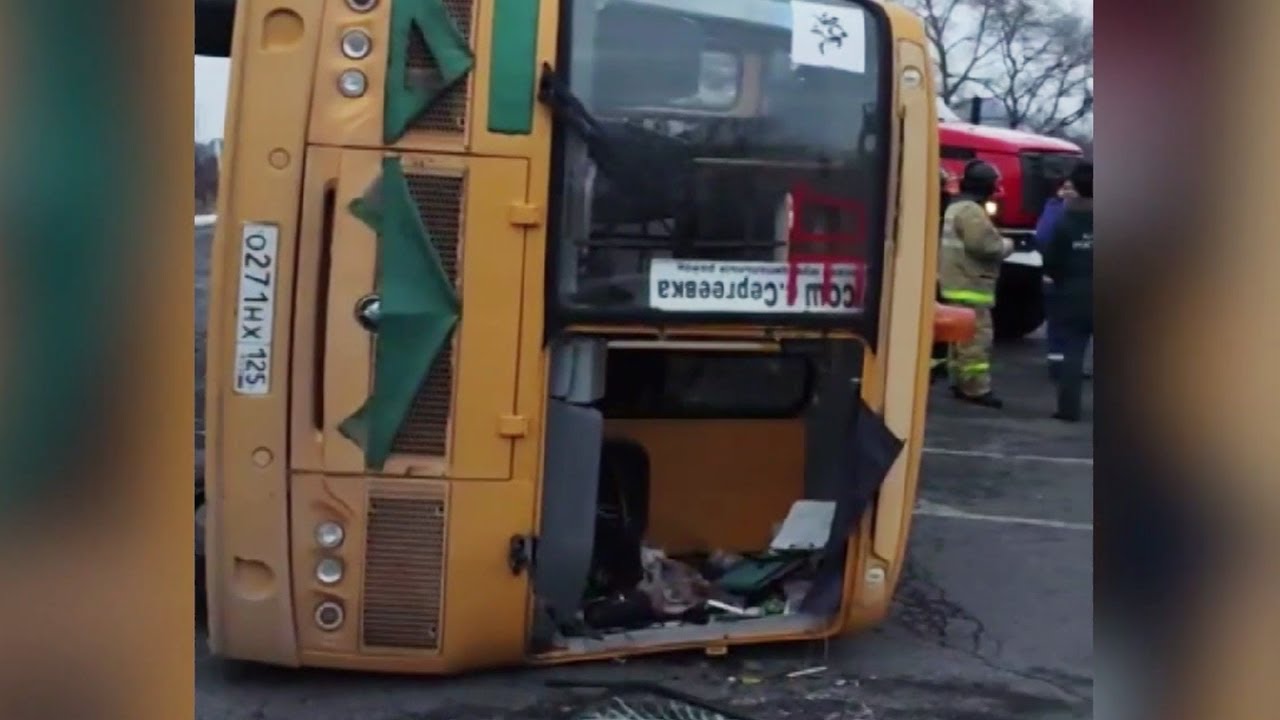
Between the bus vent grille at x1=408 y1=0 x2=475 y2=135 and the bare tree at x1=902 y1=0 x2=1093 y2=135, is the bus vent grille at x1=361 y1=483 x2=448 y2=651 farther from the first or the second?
the bare tree at x1=902 y1=0 x2=1093 y2=135

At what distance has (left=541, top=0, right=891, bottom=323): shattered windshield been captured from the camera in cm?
521

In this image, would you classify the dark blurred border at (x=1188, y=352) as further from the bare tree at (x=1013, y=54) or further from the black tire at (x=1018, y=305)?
the bare tree at (x=1013, y=54)

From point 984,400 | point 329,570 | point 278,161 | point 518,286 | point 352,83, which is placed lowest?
point 984,400

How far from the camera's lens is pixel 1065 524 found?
328 inches

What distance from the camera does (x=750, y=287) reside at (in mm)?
5367

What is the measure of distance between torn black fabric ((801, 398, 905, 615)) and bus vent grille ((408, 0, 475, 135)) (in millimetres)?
1510

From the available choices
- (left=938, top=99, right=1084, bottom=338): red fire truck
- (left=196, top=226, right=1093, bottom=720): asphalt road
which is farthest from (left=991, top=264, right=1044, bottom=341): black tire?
(left=196, top=226, right=1093, bottom=720): asphalt road

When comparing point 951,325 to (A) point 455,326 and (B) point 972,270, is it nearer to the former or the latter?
(A) point 455,326

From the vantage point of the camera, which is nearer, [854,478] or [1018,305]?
[854,478]

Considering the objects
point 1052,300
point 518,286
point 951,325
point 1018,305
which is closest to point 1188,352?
point 518,286

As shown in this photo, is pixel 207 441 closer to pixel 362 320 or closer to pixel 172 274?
pixel 362 320

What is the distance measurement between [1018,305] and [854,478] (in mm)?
11148

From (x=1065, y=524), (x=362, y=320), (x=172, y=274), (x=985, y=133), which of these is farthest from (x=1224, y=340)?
(x=985, y=133)

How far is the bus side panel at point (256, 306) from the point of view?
5035 millimetres
